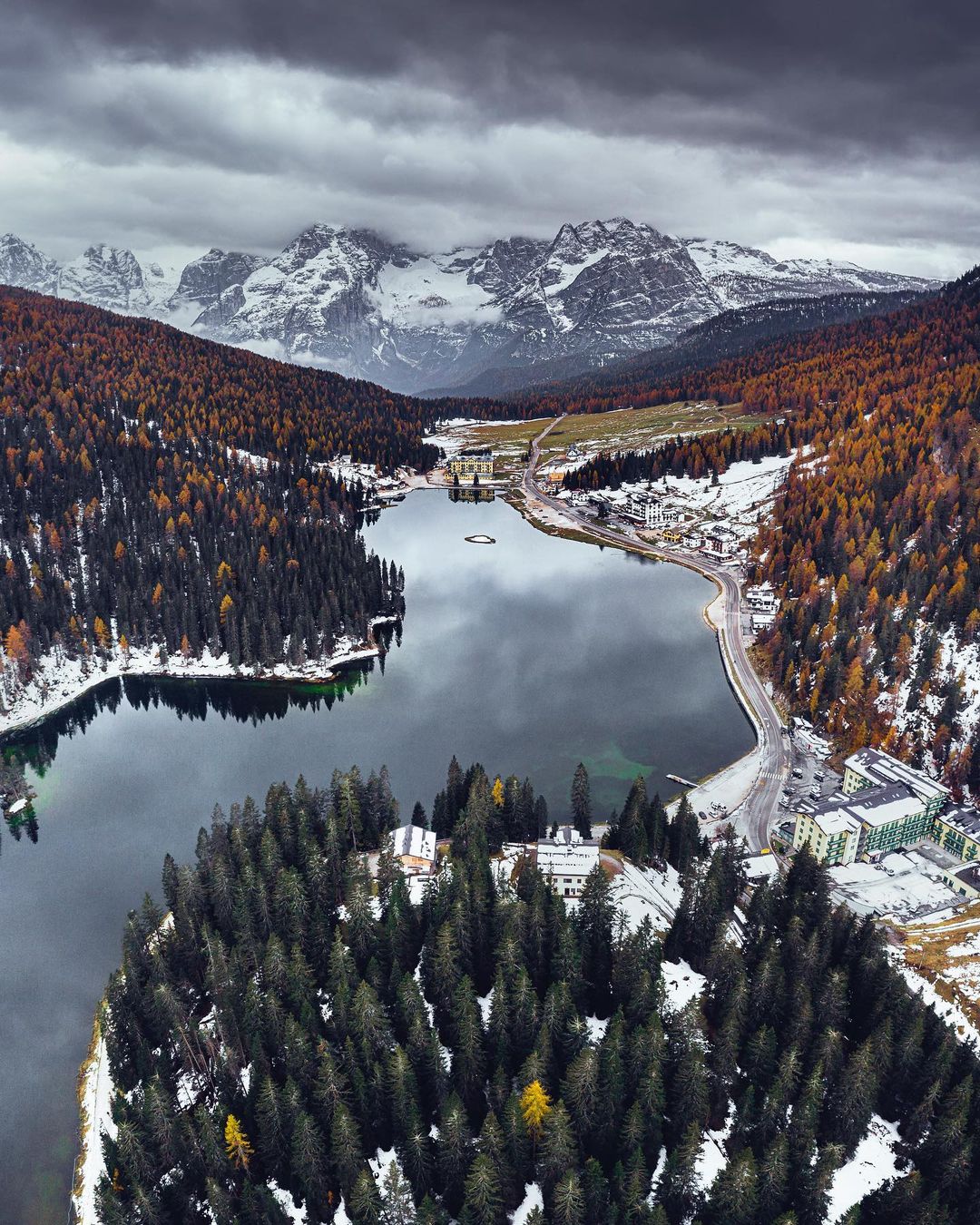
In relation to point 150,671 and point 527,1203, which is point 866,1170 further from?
point 150,671

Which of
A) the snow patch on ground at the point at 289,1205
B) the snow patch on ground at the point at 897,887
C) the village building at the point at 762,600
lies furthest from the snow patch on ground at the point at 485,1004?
the village building at the point at 762,600

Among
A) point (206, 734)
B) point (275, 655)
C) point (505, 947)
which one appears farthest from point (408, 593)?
point (505, 947)

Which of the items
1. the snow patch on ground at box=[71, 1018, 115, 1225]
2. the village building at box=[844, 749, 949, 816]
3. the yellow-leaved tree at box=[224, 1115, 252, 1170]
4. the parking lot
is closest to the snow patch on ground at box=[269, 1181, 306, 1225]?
the yellow-leaved tree at box=[224, 1115, 252, 1170]

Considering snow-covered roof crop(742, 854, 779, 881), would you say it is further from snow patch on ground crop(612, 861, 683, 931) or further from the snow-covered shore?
the snow-covered shore

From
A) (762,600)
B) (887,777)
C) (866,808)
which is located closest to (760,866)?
(866,808)

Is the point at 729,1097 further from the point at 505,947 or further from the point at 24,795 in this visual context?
the point at 24,795

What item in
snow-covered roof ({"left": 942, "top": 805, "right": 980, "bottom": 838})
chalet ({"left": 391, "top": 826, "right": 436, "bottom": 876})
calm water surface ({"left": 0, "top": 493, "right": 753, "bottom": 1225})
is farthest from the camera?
snow-covered roof ({"left": 942, "top": 805, "right": 980, "bottom": 838})
